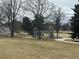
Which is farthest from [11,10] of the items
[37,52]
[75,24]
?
[37,52]

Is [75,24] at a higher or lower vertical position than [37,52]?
higher

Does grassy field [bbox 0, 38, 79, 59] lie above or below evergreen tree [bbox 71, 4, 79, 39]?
below

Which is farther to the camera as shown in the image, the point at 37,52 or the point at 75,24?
the point at 75,24

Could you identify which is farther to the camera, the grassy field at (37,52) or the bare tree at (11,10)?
the bare tree at (11,10)

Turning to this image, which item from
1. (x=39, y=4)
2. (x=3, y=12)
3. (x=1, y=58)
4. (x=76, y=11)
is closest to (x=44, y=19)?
(x=39, y=4)

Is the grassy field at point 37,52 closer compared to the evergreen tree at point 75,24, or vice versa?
the grassy field at point 37,52

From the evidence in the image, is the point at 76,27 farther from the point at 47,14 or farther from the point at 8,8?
the point at 8,8

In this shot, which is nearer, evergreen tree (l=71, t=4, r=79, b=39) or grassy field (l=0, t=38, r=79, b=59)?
grassy field (l=0, t=38, r=79, b=59)

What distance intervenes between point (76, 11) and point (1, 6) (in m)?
29.0

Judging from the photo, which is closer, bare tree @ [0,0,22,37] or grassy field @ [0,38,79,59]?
grassy field @ [0,38,79,59]

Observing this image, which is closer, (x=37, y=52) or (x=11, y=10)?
(x=37, y=52)

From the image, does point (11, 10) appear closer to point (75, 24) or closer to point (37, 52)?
point (75, 24)

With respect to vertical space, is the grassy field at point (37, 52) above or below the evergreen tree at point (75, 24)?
below

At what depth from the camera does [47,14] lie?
216 ft
